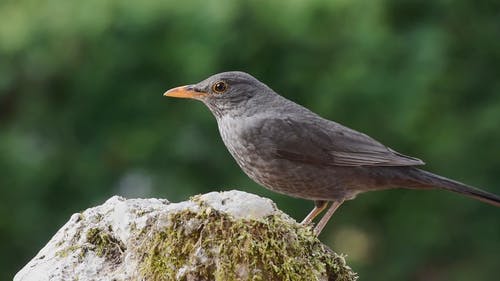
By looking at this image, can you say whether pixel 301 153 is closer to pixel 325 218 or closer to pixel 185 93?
pixel 325 218

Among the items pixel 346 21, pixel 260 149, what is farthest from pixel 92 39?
pixel 260 149

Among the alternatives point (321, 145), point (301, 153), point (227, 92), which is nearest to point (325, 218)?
point (301, 153)

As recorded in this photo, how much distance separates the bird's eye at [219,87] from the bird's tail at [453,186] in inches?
57.2

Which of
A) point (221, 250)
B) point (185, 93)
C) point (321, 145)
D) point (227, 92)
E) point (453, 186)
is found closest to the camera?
point (221, 250)

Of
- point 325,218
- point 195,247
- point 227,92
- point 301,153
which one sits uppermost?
point 195,247

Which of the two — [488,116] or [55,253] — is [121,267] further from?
[488,116]

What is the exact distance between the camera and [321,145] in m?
6.97

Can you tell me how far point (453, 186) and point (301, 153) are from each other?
1.01m

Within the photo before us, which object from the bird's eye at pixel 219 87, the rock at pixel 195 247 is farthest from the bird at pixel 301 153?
the rock at pixel 195 247

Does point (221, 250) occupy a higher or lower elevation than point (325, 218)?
higher

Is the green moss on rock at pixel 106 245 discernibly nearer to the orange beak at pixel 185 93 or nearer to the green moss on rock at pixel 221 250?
the green moss on rock at pixel 221 250

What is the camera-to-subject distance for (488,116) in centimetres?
1243

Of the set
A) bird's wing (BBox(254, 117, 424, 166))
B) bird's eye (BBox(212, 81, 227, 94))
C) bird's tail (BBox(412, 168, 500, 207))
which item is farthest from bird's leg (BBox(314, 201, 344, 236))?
bird's eye (BBox(212, 81, 227, 94))

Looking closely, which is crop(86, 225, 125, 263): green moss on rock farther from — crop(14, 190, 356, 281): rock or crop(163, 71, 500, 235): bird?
crop(163, 71, 500, 235): bird
